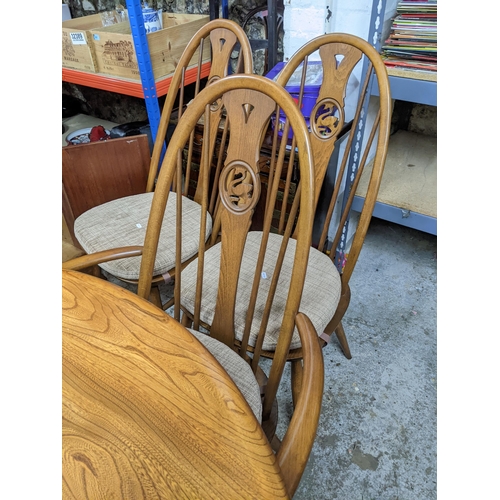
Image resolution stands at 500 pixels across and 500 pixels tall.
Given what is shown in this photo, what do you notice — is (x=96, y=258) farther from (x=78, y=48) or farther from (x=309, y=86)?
(x=78, y=48)

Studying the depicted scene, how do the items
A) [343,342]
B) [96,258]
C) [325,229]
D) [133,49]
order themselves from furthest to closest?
[133,49] < [343,342] < [325,229] < [96,258]

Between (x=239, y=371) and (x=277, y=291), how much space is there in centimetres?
27

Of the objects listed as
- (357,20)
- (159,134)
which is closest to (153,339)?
(159,134)

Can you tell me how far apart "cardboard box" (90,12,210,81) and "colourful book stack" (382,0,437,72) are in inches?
36.6

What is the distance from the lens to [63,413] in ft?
1.78

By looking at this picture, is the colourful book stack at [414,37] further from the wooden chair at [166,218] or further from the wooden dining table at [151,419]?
the wooden dining table at [151,419]

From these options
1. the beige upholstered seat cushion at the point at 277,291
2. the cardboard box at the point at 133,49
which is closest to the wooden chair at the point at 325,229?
the beige upholstered seat cushion at the point at 277,291

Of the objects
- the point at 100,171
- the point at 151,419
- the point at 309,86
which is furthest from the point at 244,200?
the point at 100,171

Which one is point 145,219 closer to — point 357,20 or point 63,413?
point 63,413

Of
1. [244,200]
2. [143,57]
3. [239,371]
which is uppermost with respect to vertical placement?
[143,57]

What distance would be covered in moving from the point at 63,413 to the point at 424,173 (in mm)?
1737

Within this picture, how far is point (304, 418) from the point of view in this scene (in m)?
0.64

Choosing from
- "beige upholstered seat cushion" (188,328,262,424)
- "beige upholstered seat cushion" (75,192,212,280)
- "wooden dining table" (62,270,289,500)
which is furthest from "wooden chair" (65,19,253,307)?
"wooden dining table" (62,270,289,500)

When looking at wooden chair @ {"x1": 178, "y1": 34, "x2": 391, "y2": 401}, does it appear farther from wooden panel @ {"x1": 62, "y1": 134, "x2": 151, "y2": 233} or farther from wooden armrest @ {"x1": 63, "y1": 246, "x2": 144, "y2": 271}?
wooden panel @ {"x1": 62, "y1": 134, "x2": 151, "y2": 233}
